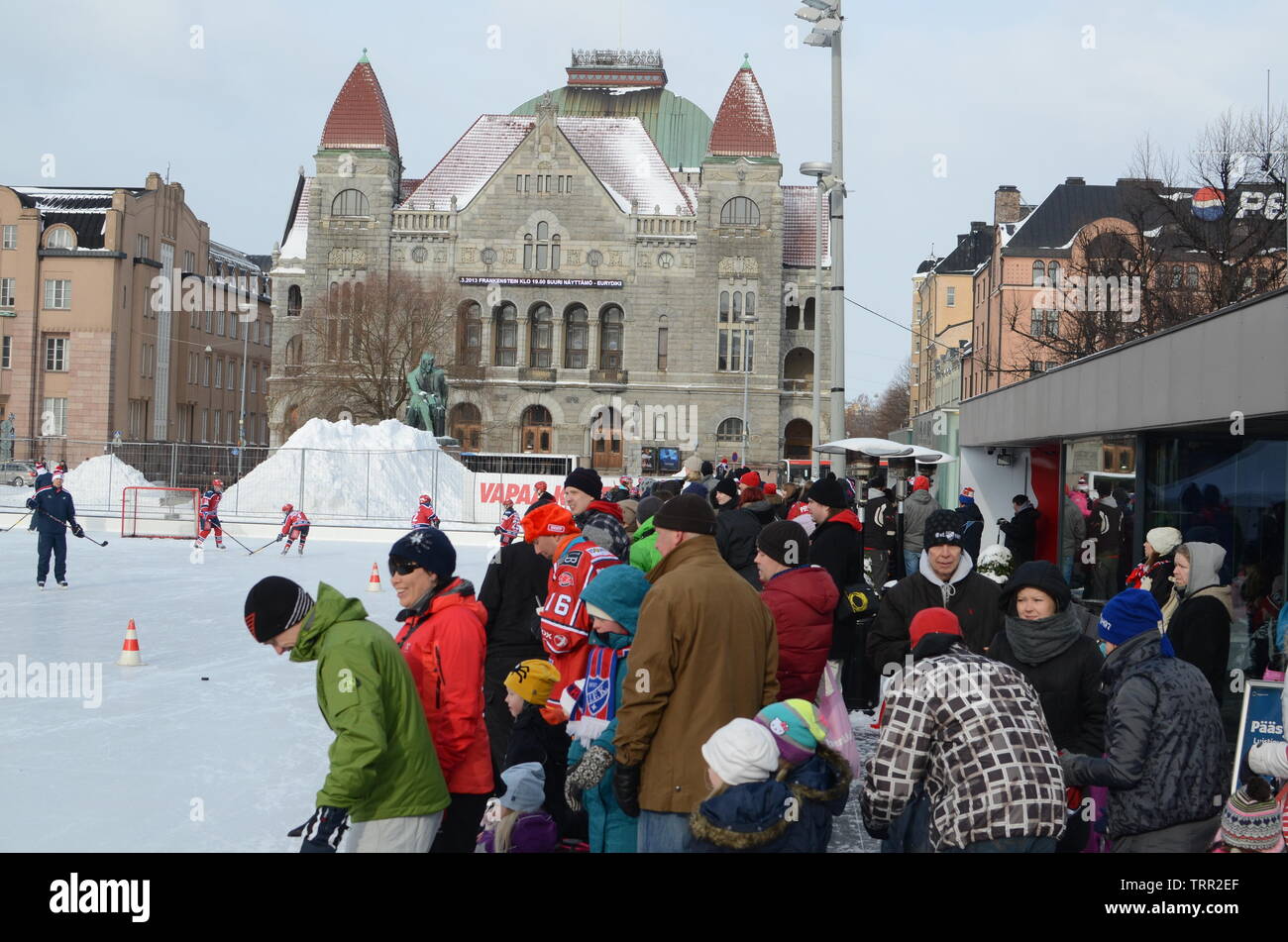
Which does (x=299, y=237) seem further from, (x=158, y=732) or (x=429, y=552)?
(x=429, y=552)

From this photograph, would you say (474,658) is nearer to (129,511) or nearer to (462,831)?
(462,831)

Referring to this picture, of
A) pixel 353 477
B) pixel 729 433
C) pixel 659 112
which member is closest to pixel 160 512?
pixel 353 477

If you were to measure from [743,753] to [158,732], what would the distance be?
652cm

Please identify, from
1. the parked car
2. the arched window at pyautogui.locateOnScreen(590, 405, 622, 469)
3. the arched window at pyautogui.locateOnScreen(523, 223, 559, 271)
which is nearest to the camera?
the parked car

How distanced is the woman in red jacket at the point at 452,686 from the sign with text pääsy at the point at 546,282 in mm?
61073

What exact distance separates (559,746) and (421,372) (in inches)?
1443

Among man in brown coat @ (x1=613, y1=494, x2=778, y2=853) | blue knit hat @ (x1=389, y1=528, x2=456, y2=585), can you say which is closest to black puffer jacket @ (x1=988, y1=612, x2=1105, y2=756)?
man in brown coat @ (x1=613, y1=494, x2=778, y2=853)

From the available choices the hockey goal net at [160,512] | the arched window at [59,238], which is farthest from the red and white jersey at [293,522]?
the arched window at [59,238]

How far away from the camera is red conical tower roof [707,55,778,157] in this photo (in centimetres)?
6556

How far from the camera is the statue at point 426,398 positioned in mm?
41156

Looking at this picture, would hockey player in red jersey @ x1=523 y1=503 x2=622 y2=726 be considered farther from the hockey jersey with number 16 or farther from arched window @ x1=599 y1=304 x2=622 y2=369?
arched window @ x1=599 y1=304 x2=622 y2=369

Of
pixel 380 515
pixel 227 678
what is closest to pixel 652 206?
pixel 380 515

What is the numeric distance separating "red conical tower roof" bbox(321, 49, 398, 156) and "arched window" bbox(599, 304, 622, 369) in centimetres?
1487

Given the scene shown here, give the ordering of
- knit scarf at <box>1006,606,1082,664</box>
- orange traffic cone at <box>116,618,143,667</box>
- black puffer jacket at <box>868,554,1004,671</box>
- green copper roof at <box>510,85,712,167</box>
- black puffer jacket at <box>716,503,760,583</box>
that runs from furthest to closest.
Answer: green copper roof at <box>510,85,712,167</box> < orange traffic cone at <box>116,618,143,667</box> < black puffer jacket at <box>716,503,760,583</box> < black puffer jacket at <box>868,554,1004,671</box> < knit scarf at <box>1006,606,1082,664</box>
